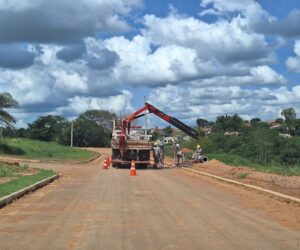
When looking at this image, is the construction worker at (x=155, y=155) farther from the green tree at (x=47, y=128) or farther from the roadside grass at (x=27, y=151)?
the green tree at (x=47, y=128)

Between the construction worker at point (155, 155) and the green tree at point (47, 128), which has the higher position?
the green tree at point (47, 128)

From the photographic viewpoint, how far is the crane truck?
4056cm

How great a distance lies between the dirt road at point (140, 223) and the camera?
9.57 meters

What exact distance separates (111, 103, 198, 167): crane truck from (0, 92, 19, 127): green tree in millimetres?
16275

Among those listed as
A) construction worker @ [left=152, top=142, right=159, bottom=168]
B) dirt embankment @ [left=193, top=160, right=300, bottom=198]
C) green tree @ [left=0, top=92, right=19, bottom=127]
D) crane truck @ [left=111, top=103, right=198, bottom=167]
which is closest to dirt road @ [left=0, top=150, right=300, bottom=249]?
dirt embankment @ [left=193, top=160, right=300, bottom=198]

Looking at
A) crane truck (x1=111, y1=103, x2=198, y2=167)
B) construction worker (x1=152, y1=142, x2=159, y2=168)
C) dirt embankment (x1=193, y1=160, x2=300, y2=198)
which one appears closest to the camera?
dirt embankment (x1=193, y1=160, x2=300, y2=198)

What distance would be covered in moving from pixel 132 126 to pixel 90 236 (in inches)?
1306

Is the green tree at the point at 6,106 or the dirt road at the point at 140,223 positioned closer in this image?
the dirt road at the point at 140,223

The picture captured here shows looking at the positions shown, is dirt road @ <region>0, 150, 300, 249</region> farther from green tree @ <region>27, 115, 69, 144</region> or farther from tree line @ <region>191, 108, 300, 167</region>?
green tree @ <region>27, 115, 69, 144</region>

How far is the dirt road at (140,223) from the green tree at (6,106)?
38.4 meters

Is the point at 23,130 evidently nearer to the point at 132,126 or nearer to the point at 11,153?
the point at 11,153

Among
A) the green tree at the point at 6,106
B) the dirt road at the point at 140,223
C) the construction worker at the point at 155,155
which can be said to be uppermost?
the green tree at the point at 6,106

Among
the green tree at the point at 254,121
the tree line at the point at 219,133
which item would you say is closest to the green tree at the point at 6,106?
the tree line at the point at 219,133

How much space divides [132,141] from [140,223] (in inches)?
1126
